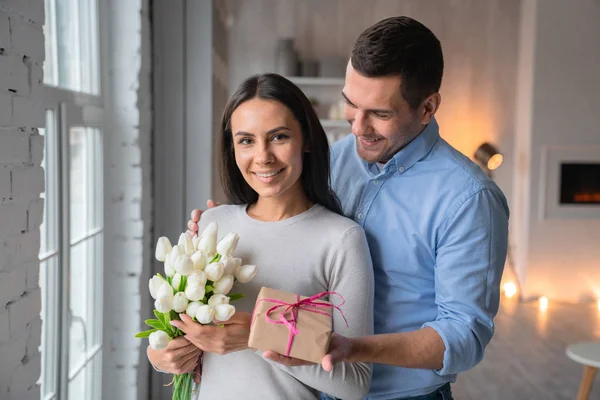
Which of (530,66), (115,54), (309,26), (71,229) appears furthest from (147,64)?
(530,66)

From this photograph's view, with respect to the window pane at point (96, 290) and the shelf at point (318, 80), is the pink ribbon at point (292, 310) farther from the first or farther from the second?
the shelf at point (318, 80)

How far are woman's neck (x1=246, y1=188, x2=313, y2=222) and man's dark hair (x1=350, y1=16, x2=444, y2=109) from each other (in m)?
0.32

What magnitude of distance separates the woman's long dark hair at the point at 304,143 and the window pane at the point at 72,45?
0.76m

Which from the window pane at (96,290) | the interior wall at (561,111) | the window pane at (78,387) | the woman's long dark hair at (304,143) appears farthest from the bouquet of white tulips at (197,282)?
the interior wall at (561,111)

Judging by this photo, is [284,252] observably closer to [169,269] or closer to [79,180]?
[169,269]

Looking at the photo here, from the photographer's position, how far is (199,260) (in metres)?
1.31

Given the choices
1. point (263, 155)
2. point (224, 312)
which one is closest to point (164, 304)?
point (224, 312)

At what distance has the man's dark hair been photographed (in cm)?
153

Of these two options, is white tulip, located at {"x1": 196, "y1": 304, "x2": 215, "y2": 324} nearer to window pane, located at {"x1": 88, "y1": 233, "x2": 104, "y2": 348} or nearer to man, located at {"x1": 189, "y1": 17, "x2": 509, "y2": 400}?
man, located at {"x1": 189, "y1": 17, "x2": 509, "y2": 400}

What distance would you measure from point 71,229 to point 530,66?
5.14 metres

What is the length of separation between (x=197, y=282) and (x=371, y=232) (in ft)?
1.69

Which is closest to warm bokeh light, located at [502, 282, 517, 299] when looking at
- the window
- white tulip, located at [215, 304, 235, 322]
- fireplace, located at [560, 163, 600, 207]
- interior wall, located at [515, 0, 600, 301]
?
interior wall, located at [515, 0, 600, 301]

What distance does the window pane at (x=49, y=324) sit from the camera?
6.58 ft

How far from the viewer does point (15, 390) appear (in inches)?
58.8
